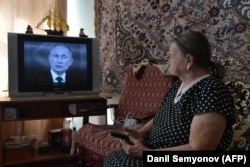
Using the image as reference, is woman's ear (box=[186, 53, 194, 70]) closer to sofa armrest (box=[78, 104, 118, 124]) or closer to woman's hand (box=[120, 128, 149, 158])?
woman's hand (box=[120, 128, 149, 158])

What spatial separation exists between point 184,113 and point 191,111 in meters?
0.04

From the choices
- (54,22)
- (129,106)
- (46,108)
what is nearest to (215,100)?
(129,106)

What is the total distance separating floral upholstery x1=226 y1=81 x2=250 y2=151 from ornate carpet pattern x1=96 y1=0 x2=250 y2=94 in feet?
0.85

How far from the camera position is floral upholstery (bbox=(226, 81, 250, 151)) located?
6.03ft

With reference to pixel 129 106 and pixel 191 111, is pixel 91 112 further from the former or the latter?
pixel 191 111

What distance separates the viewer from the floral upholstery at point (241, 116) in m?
1.84

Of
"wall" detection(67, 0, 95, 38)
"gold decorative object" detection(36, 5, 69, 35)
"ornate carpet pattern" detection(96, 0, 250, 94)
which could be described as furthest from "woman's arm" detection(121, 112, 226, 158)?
"wall" detection(67, 0, 95, 38)

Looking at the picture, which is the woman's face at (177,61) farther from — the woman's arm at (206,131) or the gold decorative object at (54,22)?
the gold decorative object at (54,22)

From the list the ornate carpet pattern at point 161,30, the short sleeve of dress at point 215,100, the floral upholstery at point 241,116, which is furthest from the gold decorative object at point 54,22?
the short sleeve of dress at point 215,100

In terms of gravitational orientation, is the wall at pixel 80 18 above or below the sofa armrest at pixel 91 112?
above

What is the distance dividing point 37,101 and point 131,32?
3.62 feet

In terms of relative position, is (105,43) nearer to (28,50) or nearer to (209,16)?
(28,50)

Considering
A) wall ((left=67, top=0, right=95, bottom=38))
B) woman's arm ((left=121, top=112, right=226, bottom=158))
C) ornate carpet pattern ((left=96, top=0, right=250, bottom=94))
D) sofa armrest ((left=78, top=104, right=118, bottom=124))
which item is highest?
wall ((left=67, top=0, right=95, bottom=38))

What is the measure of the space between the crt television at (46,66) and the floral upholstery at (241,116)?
1.45 meters
